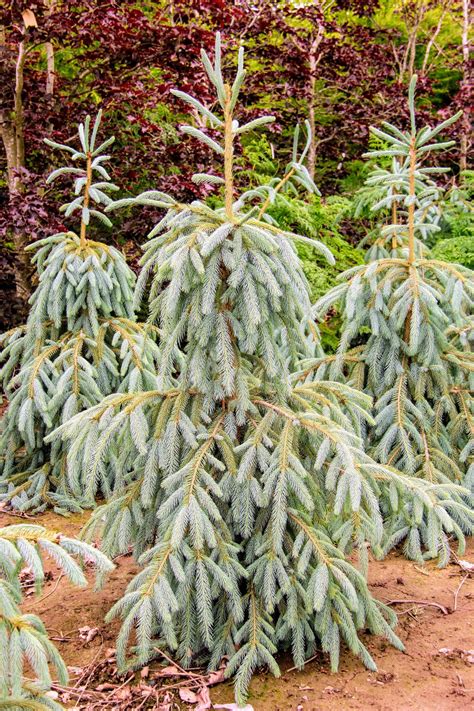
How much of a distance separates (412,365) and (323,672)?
2.15 m

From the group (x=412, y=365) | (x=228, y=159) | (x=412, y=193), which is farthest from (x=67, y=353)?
(x=412, y=193)

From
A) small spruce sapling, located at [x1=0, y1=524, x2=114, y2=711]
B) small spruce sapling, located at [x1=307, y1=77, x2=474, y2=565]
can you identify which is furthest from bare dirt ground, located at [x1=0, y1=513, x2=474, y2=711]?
small spruce sapling, located at [x1=0, y1=524, x2=114, y2=711]

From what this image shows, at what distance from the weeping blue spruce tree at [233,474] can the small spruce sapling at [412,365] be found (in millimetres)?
1223

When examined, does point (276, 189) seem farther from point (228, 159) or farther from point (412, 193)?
point (412, 193)

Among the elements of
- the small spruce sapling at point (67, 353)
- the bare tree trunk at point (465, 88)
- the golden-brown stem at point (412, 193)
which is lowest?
the small spruce sapling at point (67, 353)

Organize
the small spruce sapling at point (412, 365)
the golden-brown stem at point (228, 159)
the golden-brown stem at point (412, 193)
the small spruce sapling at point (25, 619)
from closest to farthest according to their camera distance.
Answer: the small spruce sapling at point (25, 619), the golden-brown stem at point (228, 159), the small spruce sapling at point (412, 365), the golden-brown stem at point (412, 193)

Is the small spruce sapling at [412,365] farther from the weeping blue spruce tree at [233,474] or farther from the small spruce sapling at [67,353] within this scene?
the small spruce sapling at [67,353]

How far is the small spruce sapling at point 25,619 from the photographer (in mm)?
1709

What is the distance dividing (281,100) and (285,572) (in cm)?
739

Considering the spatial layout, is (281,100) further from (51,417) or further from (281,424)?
(281,424)

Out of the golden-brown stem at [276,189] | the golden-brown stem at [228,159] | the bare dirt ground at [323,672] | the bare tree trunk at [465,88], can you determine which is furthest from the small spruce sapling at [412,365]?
the bare tree trunk at [465,88]

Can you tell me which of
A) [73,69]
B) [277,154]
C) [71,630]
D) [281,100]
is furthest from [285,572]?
[277,154]

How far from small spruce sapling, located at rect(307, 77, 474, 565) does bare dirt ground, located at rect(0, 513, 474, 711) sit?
61cm

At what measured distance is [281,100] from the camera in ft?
29.0
